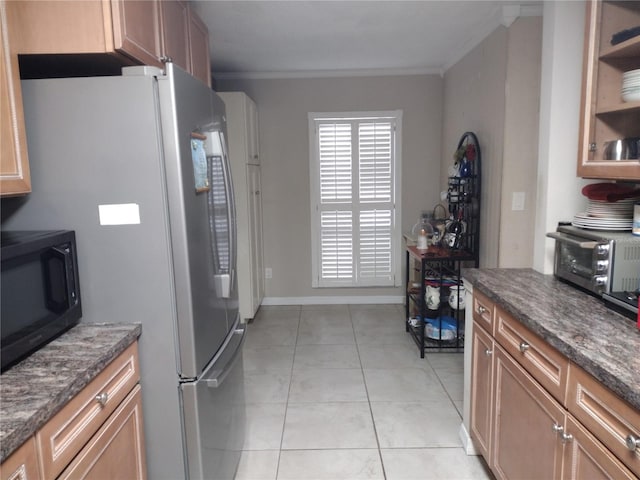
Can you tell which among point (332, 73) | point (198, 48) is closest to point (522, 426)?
point (198, 48)

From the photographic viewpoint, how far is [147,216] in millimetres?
1510

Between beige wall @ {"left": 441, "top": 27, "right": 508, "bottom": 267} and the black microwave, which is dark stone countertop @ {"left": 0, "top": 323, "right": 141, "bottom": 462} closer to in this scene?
the black microwave

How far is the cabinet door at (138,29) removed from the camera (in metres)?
1.51

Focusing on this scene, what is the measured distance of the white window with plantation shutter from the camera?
4.41m

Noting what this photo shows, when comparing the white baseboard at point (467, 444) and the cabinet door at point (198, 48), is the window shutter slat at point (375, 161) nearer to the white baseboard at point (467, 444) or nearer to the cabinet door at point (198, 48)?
the cabinet door at point (198, 48)

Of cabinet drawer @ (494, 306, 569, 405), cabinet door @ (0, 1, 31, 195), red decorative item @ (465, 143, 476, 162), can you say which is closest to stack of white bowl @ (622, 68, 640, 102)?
cabinet drawer @ (494, 306, 569, 405)

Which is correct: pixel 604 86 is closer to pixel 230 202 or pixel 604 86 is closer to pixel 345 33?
pixel 230 202

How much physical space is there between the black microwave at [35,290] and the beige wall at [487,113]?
2.49 metres

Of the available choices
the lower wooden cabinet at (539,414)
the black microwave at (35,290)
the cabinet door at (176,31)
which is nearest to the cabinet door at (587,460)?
the lower wooden cabinet at (539,414)

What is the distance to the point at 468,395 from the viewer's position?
2.16m

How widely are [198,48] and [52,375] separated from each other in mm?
2005

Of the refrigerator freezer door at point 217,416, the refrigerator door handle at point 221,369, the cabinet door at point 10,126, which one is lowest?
the refrigerator freezer door at point 217,416

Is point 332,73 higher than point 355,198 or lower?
higher

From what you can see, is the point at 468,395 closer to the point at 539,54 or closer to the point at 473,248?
the point at 473,248
